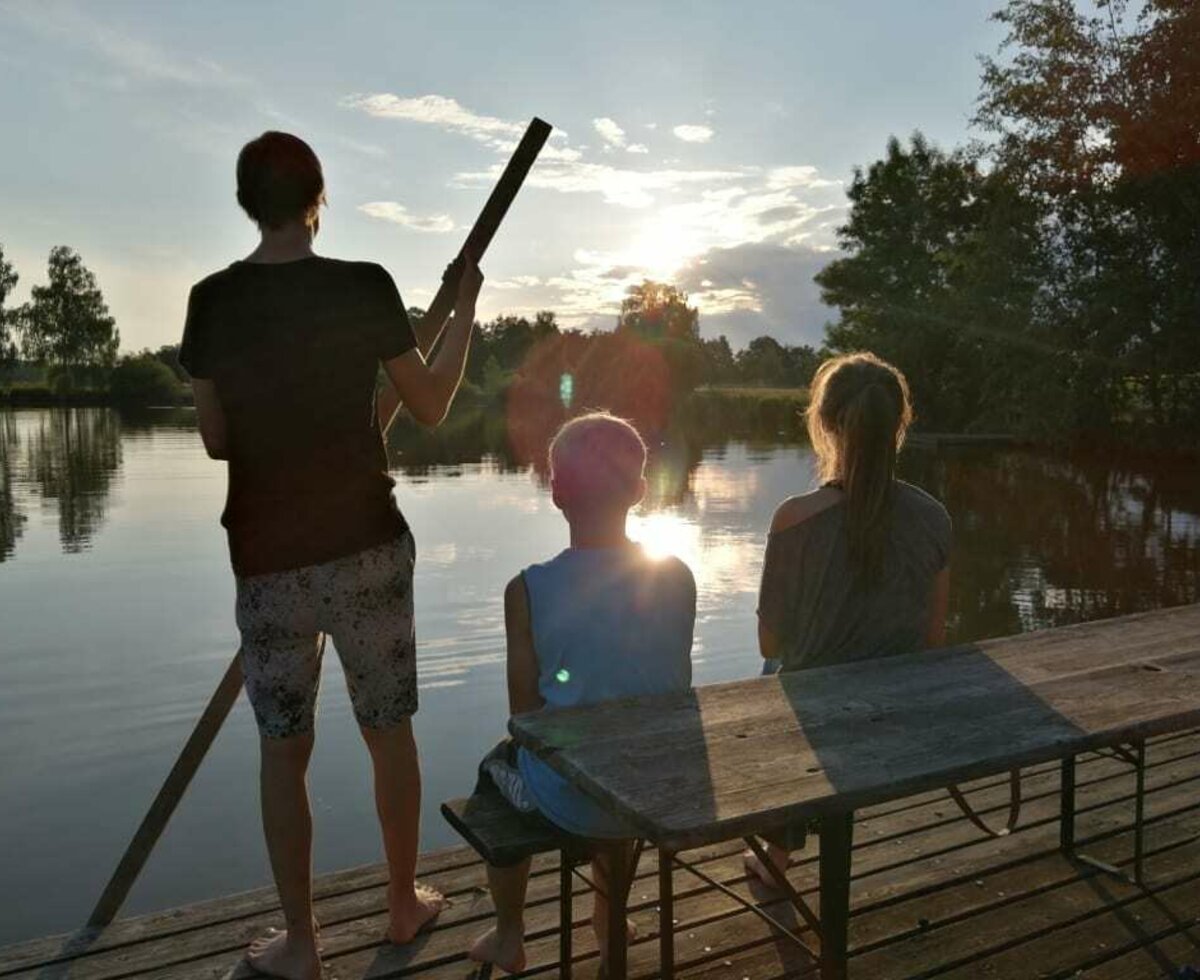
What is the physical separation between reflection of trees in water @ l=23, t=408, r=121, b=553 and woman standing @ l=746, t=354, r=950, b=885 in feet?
43.1

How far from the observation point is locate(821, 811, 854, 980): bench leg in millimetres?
2109

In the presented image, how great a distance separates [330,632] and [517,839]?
0.62 m

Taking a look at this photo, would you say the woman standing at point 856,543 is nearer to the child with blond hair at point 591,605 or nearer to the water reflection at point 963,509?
the child with blond hair at point 591,605

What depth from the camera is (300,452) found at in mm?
2301

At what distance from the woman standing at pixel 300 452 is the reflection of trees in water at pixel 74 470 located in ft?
42.3

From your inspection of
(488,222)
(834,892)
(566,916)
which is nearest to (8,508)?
(488,222)

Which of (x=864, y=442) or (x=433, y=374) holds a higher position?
(x=433, y=374)

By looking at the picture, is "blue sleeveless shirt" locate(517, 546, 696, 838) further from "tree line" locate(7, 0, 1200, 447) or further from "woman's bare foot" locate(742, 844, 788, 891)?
"tree line" locate(7, 0, 1200, 447)

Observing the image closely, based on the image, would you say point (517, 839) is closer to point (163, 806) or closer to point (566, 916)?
point (566, 916)

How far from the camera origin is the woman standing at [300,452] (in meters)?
2.27

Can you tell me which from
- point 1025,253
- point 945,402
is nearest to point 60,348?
point 945,402

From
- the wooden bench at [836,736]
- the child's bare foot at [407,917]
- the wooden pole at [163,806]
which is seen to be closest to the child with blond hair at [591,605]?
the wooden bench at [836,736]

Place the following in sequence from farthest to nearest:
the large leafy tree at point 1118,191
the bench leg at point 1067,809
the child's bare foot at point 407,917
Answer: the large leafy tree at point 1118,191
the bench leg at point 1067,809
the child's bare foot at point 407,917

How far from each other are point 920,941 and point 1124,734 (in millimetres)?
955
